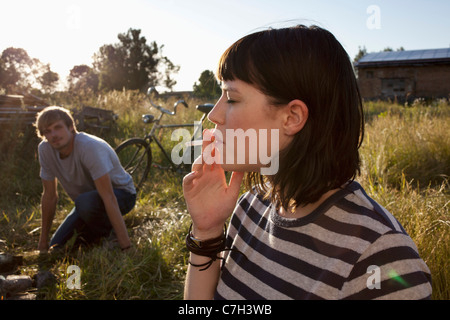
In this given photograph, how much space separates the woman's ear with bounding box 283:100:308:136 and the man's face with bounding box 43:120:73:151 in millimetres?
3057

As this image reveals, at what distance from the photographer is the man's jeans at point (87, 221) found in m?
3.62

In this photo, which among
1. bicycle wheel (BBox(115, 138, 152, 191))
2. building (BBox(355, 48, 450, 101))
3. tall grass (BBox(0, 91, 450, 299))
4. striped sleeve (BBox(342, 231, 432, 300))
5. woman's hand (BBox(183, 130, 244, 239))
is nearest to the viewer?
striped sleeve (BBox(342, 231, 432, 300))

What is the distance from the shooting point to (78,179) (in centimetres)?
377

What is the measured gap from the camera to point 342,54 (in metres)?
1.03

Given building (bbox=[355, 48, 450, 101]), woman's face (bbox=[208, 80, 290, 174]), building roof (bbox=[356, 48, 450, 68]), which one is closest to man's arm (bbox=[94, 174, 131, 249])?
woman's face (bbox=[208, 80, 290, 174])

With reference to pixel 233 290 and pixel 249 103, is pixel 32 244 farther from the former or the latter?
pixel 249 103

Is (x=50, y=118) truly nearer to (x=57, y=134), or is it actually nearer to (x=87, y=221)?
(x=57, y=134)

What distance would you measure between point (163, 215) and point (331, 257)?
3.51m

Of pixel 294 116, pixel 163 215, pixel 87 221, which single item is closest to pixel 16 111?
pixel 87 221

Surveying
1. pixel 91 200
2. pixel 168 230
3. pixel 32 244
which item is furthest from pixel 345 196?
pixel 32 244

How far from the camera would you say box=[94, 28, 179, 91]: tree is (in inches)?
1273

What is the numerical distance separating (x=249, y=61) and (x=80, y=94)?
1076 cm

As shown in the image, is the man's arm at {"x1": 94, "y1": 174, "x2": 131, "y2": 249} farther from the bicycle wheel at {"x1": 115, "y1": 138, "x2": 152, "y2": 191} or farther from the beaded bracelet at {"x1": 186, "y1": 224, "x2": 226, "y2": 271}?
the beaded bracelet at {"x1": 186, "y1": 224, "x2": 226, "y2": 271}

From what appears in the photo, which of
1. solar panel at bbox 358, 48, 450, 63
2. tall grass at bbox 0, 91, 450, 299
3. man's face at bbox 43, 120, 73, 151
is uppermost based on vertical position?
solar panel at bbox 358, 48, 450, 63
